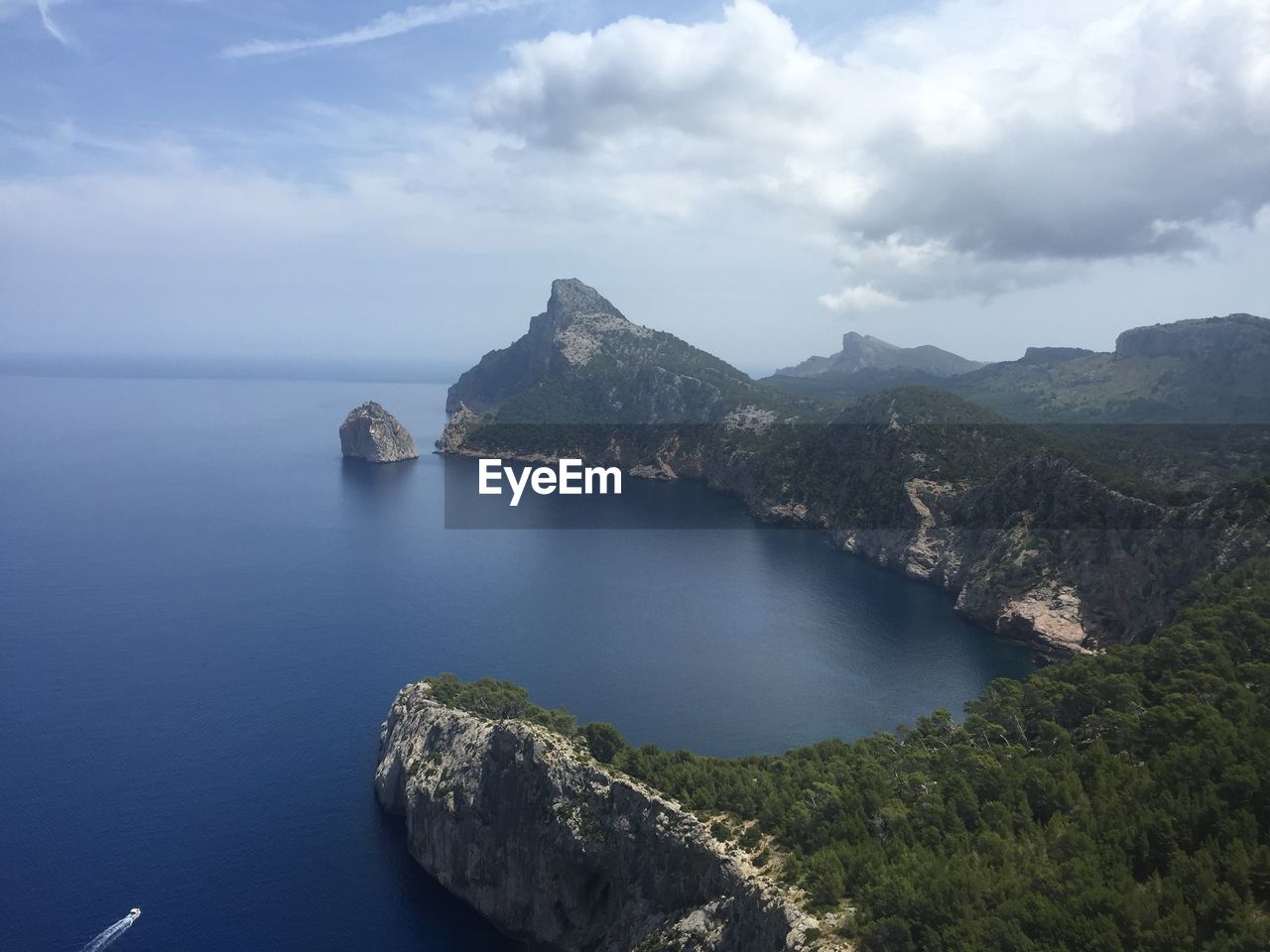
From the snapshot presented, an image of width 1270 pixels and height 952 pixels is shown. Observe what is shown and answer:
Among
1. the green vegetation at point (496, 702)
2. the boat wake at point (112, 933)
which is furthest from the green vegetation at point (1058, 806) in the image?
the boat wake at point (112, 933)

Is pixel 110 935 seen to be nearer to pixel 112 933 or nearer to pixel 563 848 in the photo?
pixel 112 933

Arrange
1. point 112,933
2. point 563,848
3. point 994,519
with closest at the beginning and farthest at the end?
point 112,933
point 563,848
point 994,519

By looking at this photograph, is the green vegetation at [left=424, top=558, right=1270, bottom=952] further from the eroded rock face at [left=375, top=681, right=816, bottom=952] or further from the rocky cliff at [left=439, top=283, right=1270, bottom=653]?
the rocky cliff at [left=439, top=283, right=1270, bottom=653]

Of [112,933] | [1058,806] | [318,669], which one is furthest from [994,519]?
[112,933]

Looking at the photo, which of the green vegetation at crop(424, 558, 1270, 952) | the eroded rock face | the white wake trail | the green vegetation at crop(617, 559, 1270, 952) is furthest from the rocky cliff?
the white wake trail

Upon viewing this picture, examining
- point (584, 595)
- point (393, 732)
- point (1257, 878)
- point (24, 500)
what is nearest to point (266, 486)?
point (24, 500)
